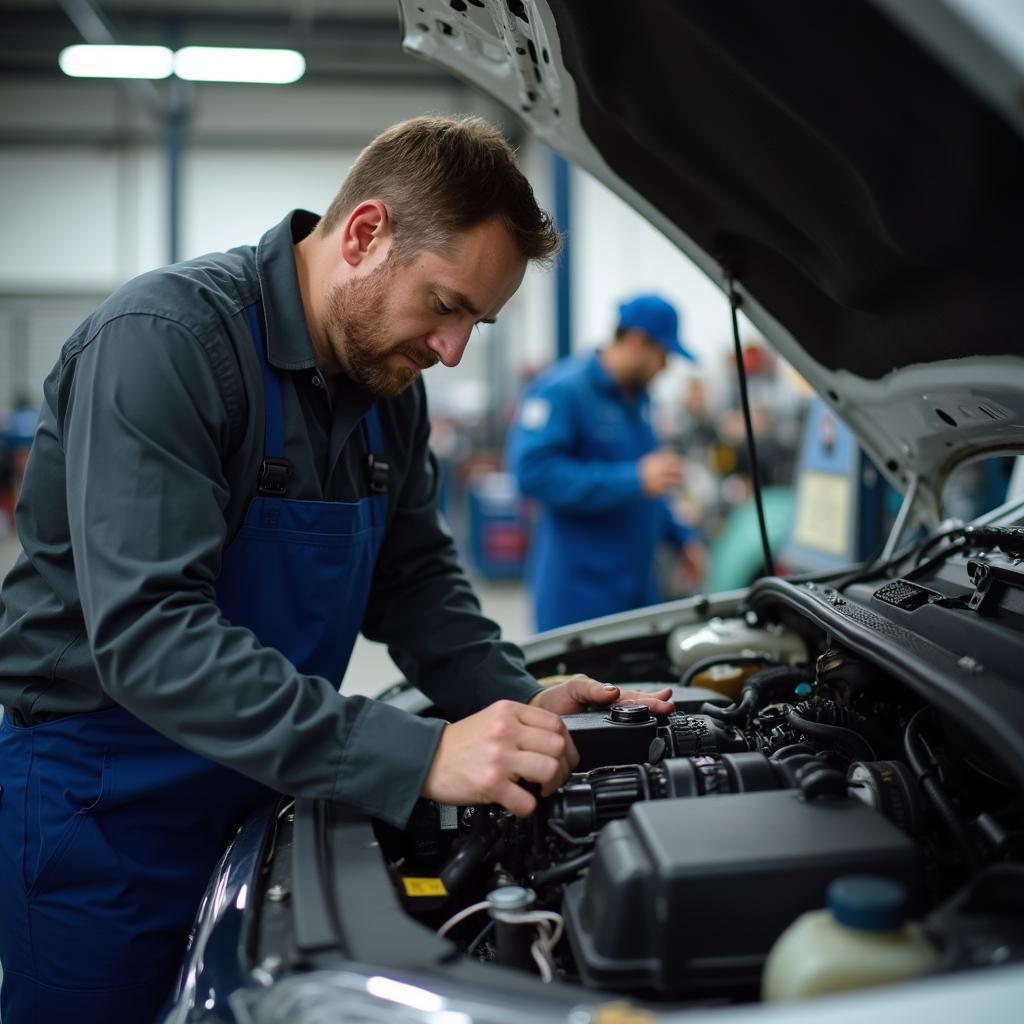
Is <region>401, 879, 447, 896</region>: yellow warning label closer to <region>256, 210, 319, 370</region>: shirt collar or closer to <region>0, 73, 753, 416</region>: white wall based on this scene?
<region>256, 210, 319, 370</region>: shirt collar

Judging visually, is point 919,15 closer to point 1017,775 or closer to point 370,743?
point 1017,775

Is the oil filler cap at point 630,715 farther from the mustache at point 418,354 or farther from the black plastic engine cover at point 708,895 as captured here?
the mustache at point 418,354

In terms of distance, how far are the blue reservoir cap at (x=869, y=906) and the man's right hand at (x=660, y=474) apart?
235 centimetres

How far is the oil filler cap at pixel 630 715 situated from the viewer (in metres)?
1.32

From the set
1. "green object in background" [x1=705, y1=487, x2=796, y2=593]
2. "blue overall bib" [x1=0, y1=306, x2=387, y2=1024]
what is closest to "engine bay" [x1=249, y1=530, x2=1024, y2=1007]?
"blue overall bib" [x1=0, y1=306, x2=387, y2=1024]

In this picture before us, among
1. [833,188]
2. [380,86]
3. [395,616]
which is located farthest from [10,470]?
[833,188]

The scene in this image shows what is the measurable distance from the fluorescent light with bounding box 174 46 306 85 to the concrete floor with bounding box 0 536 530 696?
3661 millimetres

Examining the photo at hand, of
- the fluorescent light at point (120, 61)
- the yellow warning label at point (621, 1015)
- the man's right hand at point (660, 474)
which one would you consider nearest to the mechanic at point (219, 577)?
the yellow warning label at point (621, 1015)

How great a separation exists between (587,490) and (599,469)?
0.29ft

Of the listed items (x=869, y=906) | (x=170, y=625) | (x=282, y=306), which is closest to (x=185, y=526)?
(x=170, y=625)

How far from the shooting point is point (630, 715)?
1.32 metres

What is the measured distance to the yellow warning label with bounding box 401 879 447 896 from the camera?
111 centimetres

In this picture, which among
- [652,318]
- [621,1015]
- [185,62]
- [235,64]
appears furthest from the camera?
[235,64]

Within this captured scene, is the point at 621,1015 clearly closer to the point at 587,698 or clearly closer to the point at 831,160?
the point at 587,698
